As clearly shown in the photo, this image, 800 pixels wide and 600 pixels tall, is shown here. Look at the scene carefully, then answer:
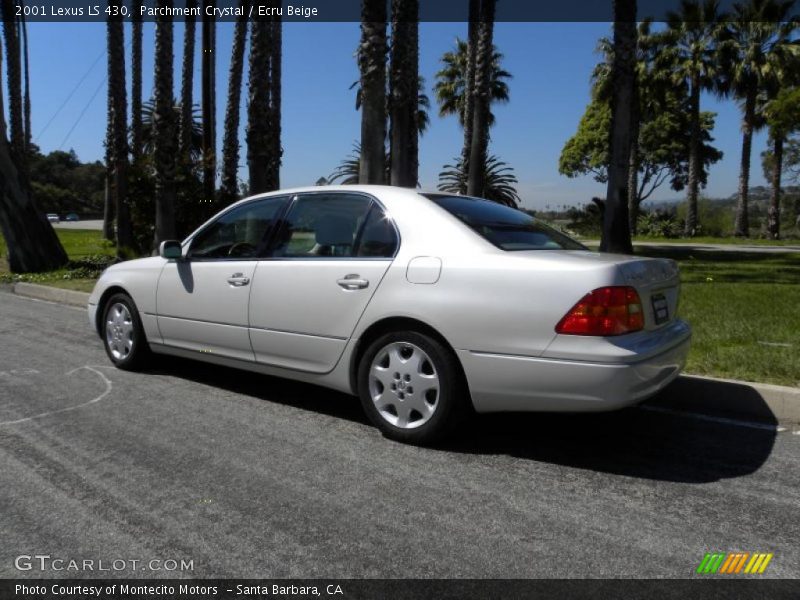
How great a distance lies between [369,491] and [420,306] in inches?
43.3

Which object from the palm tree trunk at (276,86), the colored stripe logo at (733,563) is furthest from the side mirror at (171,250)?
the palm tree trunk at (276,86)

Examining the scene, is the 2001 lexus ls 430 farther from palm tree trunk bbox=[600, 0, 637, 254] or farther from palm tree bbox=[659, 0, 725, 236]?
palm tree bbox=[659, 0, 725, 236]

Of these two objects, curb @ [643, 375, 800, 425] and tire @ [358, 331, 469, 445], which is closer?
tire @ [358, 331, 469, 445]

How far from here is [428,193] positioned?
463 cm

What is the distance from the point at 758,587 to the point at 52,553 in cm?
278

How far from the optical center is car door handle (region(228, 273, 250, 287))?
16.1ft

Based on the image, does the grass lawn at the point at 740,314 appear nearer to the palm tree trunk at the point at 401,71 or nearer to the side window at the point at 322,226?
the side window at the point at 322,226

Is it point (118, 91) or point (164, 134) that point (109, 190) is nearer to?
point (118, 91)

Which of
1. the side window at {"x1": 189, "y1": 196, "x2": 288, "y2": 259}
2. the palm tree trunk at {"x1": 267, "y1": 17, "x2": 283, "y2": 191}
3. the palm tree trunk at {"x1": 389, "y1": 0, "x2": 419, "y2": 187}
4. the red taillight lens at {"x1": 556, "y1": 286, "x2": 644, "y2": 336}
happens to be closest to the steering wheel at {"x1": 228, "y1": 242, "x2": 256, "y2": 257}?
the side window at {"x1": 189, "y1": 196, "x2": 288, "y2": 259}

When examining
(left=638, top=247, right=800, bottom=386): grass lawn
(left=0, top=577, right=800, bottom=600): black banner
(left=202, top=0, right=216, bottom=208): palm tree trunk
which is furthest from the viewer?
(left=202, top=0, right=216, bottom=208): palm tree trunk

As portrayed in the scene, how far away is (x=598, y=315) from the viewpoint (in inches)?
139

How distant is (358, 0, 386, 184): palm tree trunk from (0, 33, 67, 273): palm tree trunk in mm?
8137

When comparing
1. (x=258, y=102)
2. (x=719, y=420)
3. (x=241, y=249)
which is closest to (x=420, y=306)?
(x=241, y=249)

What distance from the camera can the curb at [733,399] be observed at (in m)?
4.58
